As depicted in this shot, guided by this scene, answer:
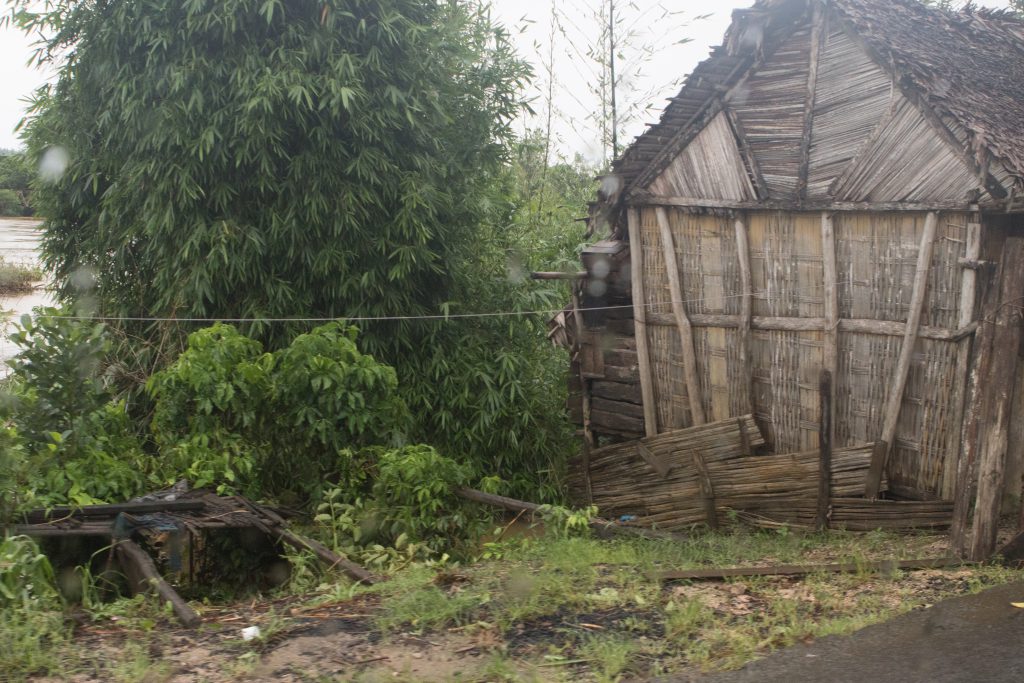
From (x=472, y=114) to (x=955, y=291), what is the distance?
239 inches

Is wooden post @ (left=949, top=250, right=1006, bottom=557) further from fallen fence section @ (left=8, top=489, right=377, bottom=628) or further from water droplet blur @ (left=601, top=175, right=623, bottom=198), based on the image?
water droplet blur @ (left=601, top=175, right=623, bottom=198)

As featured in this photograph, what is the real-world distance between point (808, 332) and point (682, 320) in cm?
125

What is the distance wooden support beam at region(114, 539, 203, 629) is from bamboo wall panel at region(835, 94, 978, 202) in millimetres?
5654

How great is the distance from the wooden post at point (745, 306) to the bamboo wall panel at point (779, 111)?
47 cm

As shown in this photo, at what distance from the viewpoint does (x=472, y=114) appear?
37.5 feet

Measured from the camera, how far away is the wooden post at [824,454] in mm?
8023

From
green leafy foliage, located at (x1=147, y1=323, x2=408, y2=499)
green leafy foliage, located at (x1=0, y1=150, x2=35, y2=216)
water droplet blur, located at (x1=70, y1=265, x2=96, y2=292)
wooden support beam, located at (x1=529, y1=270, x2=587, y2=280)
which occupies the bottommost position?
green leafy foliage, located at (x1=147, y1=323, x2=408, y2=499)

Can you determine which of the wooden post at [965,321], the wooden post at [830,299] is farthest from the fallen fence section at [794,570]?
the wooden post at [830,299]

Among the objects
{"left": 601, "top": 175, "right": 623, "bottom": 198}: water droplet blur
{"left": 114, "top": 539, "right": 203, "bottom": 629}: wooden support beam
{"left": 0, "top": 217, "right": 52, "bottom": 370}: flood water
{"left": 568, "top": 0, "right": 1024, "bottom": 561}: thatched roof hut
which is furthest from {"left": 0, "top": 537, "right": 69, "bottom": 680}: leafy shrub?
{"left": 0, "top": 217, "right": 52, "bottom": 370}: flood water

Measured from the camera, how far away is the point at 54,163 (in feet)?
35.6

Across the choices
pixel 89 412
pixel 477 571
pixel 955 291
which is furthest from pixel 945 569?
pixel 89 412

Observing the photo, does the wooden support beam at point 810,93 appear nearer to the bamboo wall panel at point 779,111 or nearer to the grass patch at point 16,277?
the bamboo wall panel at point 779,111

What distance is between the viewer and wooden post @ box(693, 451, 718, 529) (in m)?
8.82

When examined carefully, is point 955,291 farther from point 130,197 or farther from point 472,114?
point 130,197
